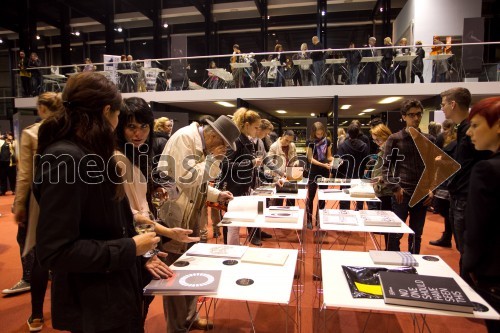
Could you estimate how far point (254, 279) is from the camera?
5.16 ft

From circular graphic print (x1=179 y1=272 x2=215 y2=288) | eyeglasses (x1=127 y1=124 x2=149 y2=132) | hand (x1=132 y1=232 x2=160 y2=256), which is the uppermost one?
eyeglasses (x1=127 y1=124 x2=149 y2=132)

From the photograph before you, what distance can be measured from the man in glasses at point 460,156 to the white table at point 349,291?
842mm

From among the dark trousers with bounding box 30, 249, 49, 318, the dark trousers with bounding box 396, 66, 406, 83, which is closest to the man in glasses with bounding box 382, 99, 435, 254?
the dark trousers with bounding box 30, 249, 49, 318

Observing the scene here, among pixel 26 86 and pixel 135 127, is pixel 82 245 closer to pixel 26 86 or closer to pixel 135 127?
pixel 135 127

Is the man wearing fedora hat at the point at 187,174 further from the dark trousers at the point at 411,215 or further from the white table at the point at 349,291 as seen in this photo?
the dark trousers at the point at 411,215

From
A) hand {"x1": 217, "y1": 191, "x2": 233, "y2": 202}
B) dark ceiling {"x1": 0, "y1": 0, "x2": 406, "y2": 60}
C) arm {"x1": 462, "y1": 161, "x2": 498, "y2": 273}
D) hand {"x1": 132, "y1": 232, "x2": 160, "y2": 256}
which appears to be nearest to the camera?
hand {"x1": 132, "y1": 232, "x2": 160, "y2": 256}

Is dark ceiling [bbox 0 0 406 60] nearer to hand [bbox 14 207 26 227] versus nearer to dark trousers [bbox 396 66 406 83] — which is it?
dark trousers [bbox 396 66 406 83]

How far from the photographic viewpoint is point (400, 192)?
319 cm

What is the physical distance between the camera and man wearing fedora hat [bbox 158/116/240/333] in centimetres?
208

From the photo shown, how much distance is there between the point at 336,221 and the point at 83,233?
2.00 meters

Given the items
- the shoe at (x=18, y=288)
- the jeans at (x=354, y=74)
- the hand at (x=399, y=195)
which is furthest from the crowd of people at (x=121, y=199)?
the jeans at (x=354, y=74)

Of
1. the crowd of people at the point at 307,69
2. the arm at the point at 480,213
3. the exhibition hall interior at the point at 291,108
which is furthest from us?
the crowd of people at the point at 307,69

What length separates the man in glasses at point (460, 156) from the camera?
2.39 m

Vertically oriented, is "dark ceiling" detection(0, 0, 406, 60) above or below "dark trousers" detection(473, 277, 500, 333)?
above
